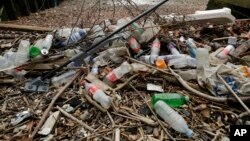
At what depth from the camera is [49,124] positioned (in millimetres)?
2564

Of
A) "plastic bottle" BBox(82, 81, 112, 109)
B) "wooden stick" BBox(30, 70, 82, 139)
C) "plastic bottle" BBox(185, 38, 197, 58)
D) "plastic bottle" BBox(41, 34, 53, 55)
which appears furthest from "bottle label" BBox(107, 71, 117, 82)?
"plastic bottle" BBox(185, 38, 197, 58)

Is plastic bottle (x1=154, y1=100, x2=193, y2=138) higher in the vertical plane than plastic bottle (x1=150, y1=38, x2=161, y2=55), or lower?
lower

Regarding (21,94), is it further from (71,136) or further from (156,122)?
(156,122)

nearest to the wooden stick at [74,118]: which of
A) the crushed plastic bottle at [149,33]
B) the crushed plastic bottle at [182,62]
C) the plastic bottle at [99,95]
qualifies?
the plastic bottle at [99,95]

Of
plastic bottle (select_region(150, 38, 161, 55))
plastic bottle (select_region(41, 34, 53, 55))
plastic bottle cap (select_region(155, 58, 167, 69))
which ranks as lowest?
plastic bottle cap (select_region(155, 58, 167, 69))

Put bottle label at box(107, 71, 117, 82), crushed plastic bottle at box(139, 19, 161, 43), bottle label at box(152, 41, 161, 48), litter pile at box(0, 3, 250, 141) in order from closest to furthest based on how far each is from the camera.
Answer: litter pile at box(0, 3, 250, 141) → bottle label at box(107, 71, 117, 82) → bottle label at box(152, 41, 161, 48) → crushed plastic bottle at box(139, 19, 161, 43)

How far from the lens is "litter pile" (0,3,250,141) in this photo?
254 cm

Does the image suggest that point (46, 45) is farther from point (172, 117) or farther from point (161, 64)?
point (172, 117)

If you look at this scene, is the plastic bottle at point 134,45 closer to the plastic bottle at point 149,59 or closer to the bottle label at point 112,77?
the plastic bottle at point 149,59

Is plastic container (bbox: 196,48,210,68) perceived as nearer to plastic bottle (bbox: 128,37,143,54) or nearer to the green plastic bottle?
the green plastic bottle

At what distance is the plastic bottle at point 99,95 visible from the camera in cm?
271

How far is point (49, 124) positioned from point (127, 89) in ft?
2.75

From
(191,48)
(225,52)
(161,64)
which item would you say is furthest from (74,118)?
(225,52)

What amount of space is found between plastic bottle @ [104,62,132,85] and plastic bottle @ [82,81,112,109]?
0.65 ft
